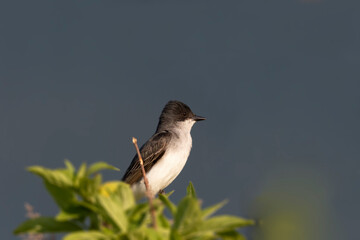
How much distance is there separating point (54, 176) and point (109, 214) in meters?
0.43

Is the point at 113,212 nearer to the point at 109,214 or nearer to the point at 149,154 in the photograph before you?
the point at 109,214

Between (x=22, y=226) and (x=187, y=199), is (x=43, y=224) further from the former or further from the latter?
(x=187, y=199)

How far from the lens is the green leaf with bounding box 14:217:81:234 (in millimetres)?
2912

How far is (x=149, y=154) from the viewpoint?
50.8 feet

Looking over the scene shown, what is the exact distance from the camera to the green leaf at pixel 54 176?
292 centimetres

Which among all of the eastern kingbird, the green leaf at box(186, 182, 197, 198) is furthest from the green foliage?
the eastern kingbird

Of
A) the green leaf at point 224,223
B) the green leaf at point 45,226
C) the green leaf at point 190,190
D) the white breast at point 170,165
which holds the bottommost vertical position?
the green leaf at point 224,223

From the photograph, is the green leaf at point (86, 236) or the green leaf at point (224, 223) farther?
the green leaf at point (224, 223)

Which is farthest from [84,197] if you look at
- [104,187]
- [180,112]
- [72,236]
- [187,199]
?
[180,112]

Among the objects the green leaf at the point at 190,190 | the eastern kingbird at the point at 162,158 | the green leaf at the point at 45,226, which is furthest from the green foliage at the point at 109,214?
the eastern kingbird at the point at 162,158

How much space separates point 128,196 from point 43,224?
0.50 m

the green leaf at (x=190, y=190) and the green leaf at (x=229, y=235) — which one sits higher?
the green leaf at (x=190, y=190)

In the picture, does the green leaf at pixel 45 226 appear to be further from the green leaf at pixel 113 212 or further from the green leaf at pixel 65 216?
the green leaf at pixel 113 212

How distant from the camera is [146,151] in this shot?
51.1ft
